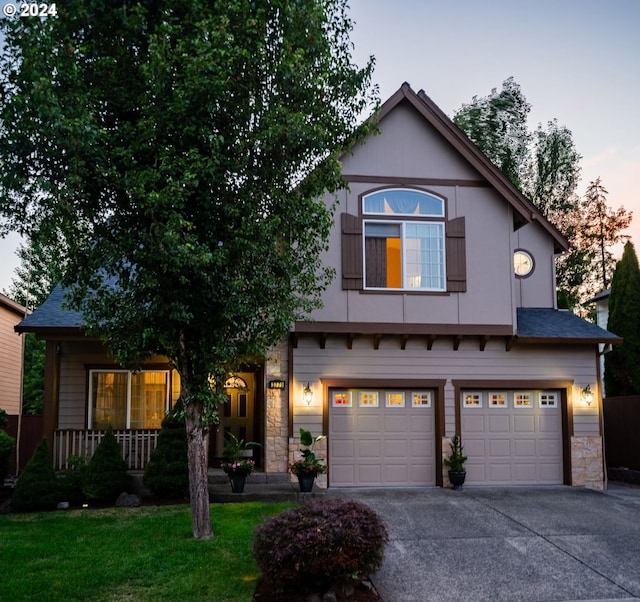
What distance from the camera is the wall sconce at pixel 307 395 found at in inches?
467

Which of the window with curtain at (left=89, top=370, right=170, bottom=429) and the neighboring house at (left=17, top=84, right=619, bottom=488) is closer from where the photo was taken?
the neighboring house at (left=17, top=84, right=619, bottom=488)

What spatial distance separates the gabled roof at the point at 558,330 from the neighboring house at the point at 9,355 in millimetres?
14174

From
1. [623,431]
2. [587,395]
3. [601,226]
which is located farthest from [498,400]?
[601,226]

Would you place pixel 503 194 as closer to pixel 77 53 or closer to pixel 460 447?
pixel 460 447

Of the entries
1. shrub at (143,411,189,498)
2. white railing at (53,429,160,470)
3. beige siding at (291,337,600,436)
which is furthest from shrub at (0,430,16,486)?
beige siding at (291,337,600,436)

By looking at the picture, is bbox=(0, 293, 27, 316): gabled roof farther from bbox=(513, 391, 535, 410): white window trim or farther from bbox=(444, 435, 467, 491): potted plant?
bbox=(513, 391, 535, 410): white window trim

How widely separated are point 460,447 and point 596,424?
9.52 feet

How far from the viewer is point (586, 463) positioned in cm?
1240

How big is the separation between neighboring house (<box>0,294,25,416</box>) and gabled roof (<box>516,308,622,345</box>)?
1417 cm

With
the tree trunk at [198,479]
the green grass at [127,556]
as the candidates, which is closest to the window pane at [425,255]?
the green grass at [127,556]

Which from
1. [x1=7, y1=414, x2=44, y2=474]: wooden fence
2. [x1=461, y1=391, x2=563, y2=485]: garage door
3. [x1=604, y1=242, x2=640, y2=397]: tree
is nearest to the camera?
[x1=461, y1=391, x2=563, y2=485]: garage door

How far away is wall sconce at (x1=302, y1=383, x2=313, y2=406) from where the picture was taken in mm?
11852

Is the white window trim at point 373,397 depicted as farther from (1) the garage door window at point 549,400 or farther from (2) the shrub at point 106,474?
(2) the shrub at point 106,474

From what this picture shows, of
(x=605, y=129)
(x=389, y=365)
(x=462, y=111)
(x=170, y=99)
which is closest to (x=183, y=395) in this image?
(x=170, y=99)
